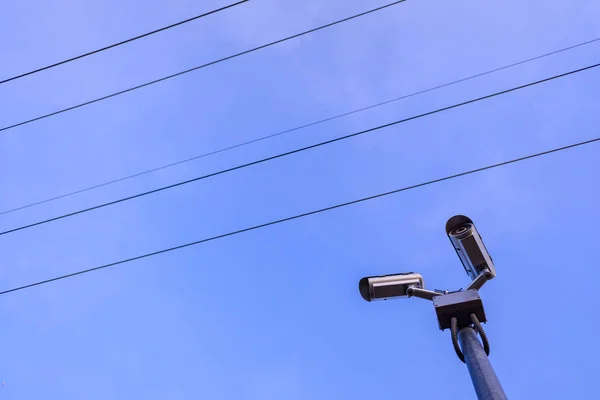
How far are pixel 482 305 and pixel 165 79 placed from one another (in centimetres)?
383

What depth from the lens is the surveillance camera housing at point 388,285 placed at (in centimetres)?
293

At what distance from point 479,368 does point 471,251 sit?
784mm

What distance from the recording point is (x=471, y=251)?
2842 mm

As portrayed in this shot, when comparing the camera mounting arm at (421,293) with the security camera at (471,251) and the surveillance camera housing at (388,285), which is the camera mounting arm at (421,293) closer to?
the surveillance camera housing at (388,285)

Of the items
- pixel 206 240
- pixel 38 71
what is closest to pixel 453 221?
pixel 206 240

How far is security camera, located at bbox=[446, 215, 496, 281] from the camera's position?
2.82 metres

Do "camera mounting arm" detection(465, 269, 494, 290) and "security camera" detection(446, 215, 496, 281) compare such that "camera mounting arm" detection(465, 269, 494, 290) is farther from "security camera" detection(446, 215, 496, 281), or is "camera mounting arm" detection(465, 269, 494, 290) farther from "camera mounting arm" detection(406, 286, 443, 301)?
"camera mounting arm" detection(406, 286, 443, 301)

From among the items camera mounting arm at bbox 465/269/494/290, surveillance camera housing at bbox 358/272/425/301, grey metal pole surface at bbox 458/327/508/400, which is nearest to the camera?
grey metal pole surface at bbox 458/327/508/400

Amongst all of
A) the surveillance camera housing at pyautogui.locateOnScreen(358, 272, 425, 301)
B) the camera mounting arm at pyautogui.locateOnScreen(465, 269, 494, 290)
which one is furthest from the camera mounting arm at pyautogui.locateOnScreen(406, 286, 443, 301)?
the camera mounting arm at pyautogui.locateOnScreen(465, 269, 494, 290)

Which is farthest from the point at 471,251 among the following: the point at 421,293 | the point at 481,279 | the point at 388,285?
the point at 388,285

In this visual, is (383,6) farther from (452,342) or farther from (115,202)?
(452,342)

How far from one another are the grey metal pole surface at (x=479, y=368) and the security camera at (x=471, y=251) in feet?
1.27

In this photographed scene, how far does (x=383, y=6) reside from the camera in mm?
5102

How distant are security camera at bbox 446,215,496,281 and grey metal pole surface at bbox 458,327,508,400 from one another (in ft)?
1.27
